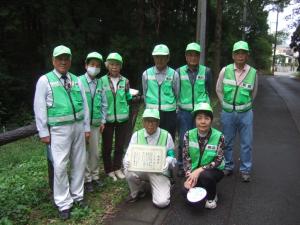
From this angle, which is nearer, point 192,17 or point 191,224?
point 191,224

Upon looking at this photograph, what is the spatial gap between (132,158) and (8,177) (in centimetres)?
230

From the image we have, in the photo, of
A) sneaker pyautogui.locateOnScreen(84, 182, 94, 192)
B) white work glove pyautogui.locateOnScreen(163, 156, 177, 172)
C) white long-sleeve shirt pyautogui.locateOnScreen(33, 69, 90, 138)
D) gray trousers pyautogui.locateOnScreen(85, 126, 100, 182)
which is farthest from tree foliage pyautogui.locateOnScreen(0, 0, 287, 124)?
white long-sleeve shirt pyautogui.locateOnScreen(33, 69, 90, 138)

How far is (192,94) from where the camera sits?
627 centimetres

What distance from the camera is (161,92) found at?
241 inches

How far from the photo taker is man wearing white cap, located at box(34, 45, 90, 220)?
15.7 feet

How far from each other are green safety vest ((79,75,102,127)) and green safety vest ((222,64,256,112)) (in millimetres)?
1878

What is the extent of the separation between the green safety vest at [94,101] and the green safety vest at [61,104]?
28.2 inches

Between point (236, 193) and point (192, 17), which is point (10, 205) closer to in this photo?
point (236, 193)

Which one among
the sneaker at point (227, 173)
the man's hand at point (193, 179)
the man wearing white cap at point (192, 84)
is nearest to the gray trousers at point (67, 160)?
the man's hand at point (193, 179)

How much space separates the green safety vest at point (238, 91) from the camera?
6172 mm

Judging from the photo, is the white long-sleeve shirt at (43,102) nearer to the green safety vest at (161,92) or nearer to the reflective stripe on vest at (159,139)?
the reflective stripe on vest at (159,139)

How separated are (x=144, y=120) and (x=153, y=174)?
708 mm

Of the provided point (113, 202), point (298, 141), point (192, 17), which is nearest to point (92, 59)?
point (113, 202)

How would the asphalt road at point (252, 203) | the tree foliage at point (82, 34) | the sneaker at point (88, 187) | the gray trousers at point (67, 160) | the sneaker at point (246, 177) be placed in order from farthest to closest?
1. the tree foliage at point (82, 34)
2. the sneaker at point (246, 177)
3. the sneaker at point (88, 187)
4. the asphalt road at point (252, 203)
5. the gray trousers at point (67, 160)
